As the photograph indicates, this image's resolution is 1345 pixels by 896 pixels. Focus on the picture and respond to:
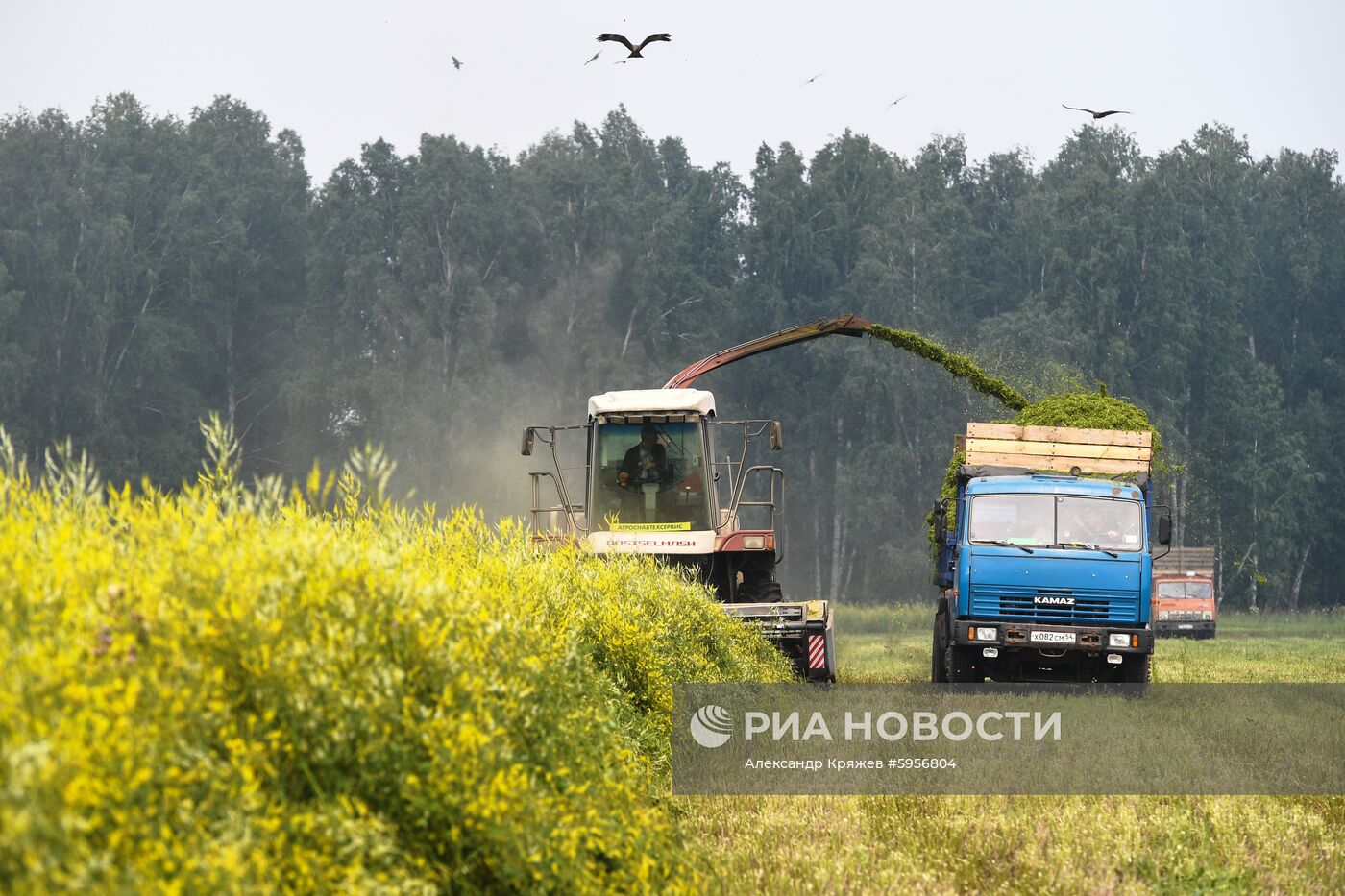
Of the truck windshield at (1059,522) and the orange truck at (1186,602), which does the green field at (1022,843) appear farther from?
the orange truck at (1186,602)

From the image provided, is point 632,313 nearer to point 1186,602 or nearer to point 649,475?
point 1186,602

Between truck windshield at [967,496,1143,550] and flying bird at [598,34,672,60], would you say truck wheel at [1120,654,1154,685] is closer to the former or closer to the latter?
truck windshield at [967,496,1143,550]

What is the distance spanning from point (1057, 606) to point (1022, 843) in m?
8.42

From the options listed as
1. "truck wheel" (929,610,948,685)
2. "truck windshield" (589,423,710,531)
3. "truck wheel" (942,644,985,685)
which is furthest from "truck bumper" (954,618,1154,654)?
"truck windshield" (589,423,710,531)

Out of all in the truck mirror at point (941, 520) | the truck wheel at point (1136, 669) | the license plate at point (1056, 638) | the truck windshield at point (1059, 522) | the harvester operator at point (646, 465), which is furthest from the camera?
the harvester operator at point (646, 465)

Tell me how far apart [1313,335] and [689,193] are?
3294 centimetres

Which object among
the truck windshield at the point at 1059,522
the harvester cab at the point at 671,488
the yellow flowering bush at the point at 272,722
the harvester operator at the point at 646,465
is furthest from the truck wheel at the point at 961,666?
the yellow flowering bush at the point at 272,722

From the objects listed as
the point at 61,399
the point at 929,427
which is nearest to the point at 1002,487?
the point at 929,427

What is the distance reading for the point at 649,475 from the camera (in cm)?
1939

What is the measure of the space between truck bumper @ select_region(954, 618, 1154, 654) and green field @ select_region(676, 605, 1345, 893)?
6.30 metres

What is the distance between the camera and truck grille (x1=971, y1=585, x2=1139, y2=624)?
632 inches

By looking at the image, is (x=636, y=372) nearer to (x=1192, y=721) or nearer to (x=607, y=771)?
(x=1192, y=721)

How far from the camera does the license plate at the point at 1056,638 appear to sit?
15906mm

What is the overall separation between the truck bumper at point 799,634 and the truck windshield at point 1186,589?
2752 centimetres
